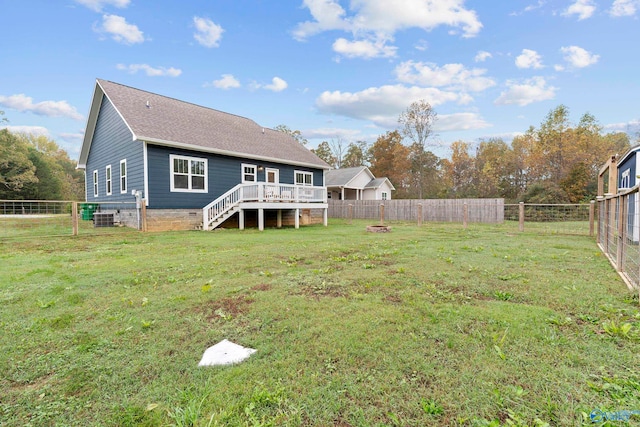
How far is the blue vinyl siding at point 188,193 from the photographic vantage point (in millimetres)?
11633

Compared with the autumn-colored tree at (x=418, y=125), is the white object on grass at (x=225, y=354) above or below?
below

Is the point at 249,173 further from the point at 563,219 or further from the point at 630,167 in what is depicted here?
the point at 563,219

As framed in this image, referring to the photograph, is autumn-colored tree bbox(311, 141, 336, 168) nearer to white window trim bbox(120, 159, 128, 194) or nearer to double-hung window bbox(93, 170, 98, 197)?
double-hung window bbox(93, 170, 98, 197)

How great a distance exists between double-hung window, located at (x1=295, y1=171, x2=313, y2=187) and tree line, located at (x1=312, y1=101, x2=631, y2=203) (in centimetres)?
1557

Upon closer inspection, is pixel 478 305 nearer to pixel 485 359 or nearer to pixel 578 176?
pixel 485 359

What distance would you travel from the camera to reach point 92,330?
262 centimetres

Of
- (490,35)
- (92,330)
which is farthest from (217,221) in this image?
(490,35)

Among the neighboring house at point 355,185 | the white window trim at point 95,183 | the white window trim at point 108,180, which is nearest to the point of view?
the white window trim at point 108,180

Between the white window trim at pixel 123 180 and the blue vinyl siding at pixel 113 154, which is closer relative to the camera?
the blue vinyl siding at pixel 113 154

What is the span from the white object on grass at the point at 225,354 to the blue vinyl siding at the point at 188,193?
1101cm

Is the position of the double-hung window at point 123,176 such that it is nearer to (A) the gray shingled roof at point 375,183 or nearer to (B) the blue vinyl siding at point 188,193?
(B) the blue vinyl siding at point 188,193

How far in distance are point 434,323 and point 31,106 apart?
162 feet

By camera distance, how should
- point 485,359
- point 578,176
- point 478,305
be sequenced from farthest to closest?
point 578,176
point 478,305
point 485,359

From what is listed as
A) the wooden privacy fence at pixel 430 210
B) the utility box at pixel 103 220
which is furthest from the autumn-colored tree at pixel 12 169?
the wooden privacy fence at pixel 430 210
